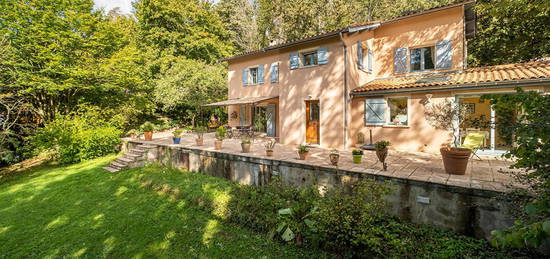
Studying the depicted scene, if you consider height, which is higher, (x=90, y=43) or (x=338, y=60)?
(x=90, y=43)

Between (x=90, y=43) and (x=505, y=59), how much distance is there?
2849 cm

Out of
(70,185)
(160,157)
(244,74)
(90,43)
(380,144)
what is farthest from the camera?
(244,74)

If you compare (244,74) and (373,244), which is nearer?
(373,244)

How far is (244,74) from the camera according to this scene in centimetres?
1748

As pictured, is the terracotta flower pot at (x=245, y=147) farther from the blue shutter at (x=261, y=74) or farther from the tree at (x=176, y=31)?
the tree at (x=176, y=31)

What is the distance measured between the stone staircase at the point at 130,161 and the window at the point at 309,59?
10.3 meters

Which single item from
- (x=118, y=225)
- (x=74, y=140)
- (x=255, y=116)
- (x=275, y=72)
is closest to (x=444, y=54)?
(x=275, y=72)

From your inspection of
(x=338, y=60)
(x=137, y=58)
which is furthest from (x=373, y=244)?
(x=137, y=58)

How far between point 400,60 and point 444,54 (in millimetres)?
2073

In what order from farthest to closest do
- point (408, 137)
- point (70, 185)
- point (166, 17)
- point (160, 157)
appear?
point (166, 17) → point (160, 157) → point (408, 137) → point (70, 185)

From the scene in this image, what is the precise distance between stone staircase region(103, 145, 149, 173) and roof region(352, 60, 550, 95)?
12.1 m

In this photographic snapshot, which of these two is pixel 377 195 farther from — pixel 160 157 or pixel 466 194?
pixel 160 157

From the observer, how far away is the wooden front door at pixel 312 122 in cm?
1284

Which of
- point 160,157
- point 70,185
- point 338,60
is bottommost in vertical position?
point 70,185
